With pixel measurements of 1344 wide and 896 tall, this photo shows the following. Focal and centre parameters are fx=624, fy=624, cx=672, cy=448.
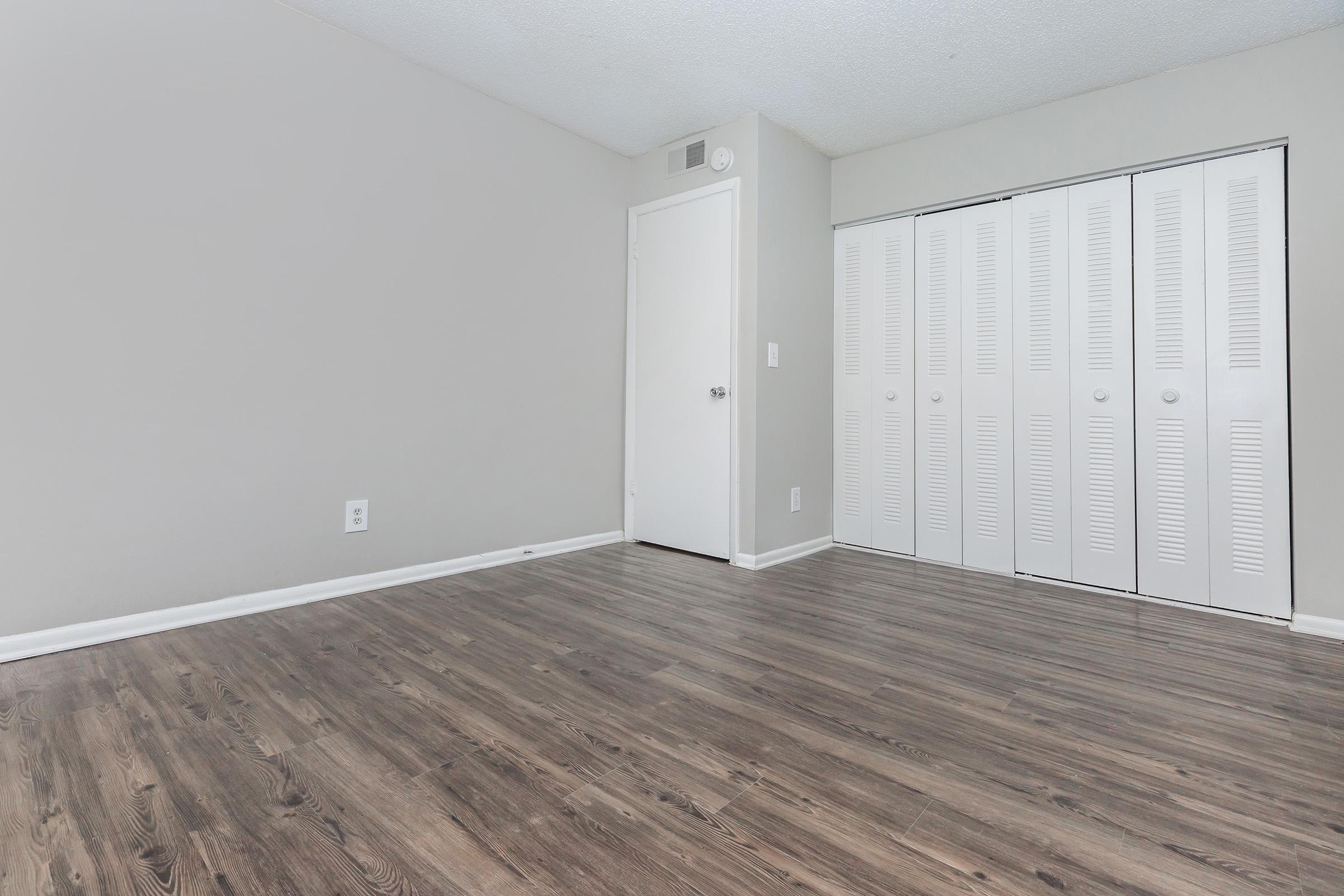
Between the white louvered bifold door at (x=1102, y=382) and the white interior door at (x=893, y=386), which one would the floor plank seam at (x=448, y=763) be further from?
the white louvered bifold door at (x=1102, y=382)

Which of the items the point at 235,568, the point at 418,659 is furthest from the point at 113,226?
the point at 418,659

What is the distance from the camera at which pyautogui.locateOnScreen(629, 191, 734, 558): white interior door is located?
11.5 ft

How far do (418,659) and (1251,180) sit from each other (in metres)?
3.83

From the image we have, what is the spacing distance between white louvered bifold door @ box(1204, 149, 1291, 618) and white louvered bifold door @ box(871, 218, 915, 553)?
1.33m

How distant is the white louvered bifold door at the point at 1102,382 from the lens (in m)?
2.95

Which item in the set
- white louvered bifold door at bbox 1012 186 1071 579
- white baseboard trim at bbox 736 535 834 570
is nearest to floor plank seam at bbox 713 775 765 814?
white baseboard trim at bbox 736 535 834 570

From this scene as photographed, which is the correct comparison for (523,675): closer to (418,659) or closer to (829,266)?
(418,659)

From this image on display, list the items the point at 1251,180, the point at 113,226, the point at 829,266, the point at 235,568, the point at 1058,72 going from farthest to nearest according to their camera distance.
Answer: the point at 829,266
the point at 1058,72
the point at 1251,180
the point at 235,568
the point at 113,226

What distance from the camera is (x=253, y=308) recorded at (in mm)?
2484

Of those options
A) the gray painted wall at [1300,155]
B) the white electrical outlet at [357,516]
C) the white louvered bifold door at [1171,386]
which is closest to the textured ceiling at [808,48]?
the gray painted wall at [1300,155]

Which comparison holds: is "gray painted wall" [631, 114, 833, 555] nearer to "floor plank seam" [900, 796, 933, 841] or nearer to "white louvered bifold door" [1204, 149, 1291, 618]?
"white louvered bifold door" [1204, 149, 1291, 618]

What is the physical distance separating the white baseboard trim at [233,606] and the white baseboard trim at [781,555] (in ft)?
3.73

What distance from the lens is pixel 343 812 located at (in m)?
1.27

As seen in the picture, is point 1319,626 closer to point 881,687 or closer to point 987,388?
point 987,388
